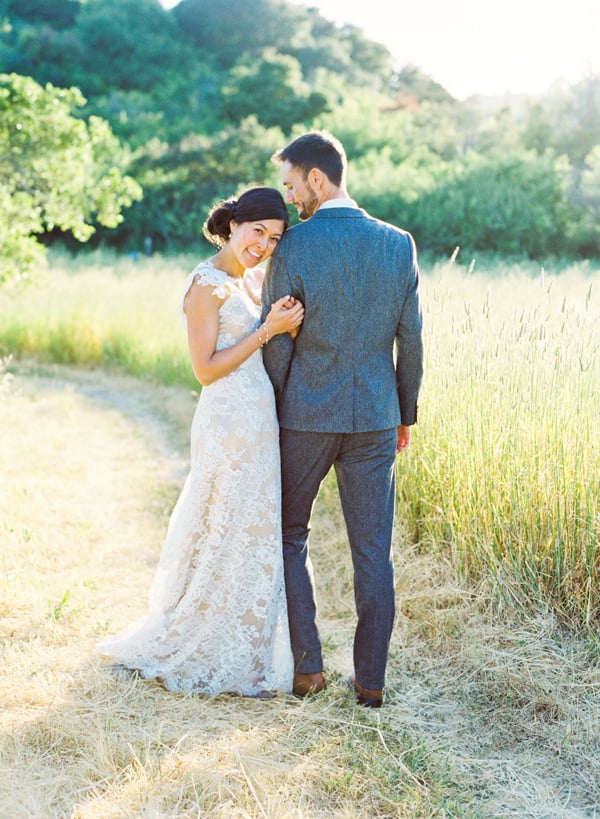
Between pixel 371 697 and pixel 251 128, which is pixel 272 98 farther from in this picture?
pixel 371 697

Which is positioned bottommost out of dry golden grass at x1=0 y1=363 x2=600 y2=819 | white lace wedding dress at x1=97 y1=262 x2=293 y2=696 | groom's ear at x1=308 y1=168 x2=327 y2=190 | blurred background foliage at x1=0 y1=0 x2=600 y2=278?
dry golden grass at x1=0 y1=363 x2=600 y2=819

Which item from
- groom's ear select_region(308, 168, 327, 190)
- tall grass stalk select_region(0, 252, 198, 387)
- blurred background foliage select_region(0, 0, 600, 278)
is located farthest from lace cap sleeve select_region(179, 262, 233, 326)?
tall grass stalk select_region(0, 252, 198, 387)

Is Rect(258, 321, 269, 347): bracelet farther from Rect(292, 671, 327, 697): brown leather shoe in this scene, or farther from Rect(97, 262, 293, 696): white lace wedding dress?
Rect(292, 671, 327, 697): brown leather shoe

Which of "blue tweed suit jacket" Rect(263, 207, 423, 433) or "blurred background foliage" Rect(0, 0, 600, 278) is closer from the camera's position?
"blue tweed suit jacket" Rect(263, 207, 423, 433)

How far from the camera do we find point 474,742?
2.85m

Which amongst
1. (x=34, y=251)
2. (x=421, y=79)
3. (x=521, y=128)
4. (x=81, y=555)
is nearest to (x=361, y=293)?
(x=81, y=555)

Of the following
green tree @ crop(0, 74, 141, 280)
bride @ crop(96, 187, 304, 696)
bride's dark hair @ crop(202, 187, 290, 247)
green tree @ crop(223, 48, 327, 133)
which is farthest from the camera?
green tree @ crop(223, 48, 327, 133)

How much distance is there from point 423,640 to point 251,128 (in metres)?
20.1

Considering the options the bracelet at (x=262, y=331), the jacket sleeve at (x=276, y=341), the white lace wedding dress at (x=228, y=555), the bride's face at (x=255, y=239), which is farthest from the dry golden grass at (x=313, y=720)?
the bride's face at (x=255, y=239)

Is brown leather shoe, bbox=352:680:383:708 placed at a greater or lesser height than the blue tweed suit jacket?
lesser

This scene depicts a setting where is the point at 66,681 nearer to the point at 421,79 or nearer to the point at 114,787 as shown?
the point at 114,787

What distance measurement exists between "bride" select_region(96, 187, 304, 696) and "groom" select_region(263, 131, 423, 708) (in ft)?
0.26

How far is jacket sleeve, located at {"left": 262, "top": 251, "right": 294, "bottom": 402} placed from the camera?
2.72 m

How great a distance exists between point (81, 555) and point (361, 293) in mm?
2574
